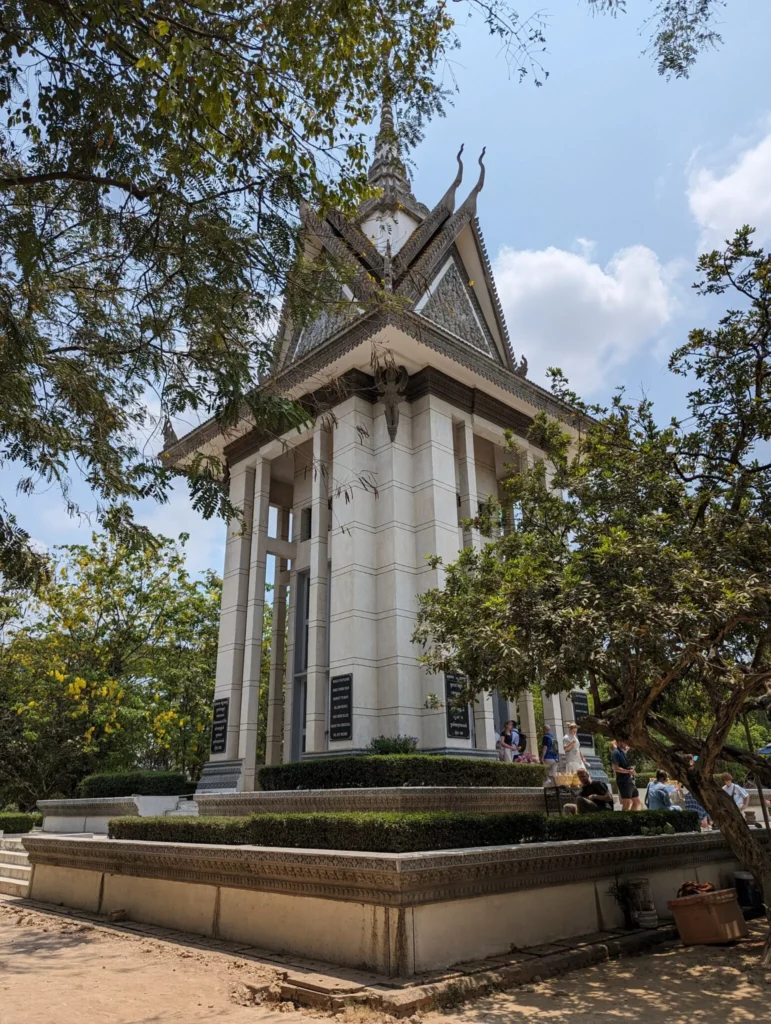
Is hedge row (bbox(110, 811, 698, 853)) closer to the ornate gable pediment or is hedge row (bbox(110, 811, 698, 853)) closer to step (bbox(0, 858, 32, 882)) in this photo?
step (bbox(0, 858, 32, 882))

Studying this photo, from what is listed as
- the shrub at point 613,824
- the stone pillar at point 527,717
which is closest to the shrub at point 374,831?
the shrub at point 613,824

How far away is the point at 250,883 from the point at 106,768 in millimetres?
17141

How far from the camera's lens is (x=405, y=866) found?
6.05 meters

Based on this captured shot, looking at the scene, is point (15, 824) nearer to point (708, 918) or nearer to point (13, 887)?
point (13, 887)

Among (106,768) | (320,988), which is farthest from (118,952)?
(106,768)

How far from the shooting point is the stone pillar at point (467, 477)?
18.6m

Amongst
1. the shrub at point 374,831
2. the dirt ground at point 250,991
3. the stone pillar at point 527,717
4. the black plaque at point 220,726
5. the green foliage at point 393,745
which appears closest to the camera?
the dirt ground at point 250,991

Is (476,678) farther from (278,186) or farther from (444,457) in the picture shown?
(444,457)

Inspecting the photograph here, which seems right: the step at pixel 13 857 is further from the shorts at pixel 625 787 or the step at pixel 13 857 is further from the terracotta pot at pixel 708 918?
the terracotta pot at pixel 708 918

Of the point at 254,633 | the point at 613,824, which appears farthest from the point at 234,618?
the point at 613,824

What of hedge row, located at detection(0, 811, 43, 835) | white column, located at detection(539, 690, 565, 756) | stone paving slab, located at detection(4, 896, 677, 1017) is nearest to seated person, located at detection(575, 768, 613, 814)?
stone paving slab, located at detection(4, 896, 677, 1017)

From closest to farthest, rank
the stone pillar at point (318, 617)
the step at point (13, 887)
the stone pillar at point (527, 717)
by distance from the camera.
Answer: the step at point (13, 887)
the stone pillar at point (318, 617)
the stone pillar at point (527, 717)

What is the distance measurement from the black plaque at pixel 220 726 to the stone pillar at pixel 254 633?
1.51 feet

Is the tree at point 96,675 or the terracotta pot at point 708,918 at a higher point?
the tree at point 96,675
